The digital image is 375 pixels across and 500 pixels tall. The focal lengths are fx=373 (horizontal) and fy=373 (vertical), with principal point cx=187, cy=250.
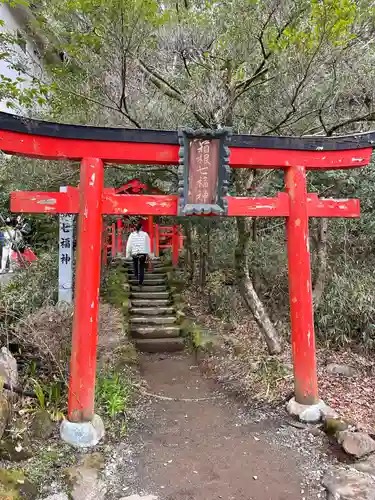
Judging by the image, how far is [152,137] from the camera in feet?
14.0

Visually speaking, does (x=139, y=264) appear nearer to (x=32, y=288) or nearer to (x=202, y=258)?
(x=202, y=258)

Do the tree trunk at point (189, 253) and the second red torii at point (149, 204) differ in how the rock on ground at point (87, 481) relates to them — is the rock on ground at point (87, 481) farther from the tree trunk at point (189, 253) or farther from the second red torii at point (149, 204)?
the tree trunk at point (189, 253)

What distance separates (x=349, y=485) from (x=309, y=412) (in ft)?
3.80

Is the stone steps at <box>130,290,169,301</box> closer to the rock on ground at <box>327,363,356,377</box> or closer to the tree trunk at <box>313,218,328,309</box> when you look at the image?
the tree trunk at <box>313,218,328,309</box>

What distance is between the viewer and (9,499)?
2.89 m

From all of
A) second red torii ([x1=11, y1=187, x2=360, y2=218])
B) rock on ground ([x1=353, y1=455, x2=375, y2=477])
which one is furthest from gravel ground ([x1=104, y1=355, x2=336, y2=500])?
second red torii ([x1=11, y1=187, x2=360, y2=218])

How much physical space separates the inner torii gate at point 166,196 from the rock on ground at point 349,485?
110 cm

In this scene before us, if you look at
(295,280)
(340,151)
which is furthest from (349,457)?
(340,151)

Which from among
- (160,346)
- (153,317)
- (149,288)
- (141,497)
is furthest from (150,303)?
(141,497)

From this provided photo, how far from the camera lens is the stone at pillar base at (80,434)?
12.8ft

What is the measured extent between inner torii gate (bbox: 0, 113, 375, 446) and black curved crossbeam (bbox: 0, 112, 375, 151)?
0.03ft

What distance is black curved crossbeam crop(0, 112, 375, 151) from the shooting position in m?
3.90

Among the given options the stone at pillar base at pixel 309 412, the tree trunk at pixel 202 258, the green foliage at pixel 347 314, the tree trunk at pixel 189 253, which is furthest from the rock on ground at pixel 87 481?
the tree trunk at pixel 189 253

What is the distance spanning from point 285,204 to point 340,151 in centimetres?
100
